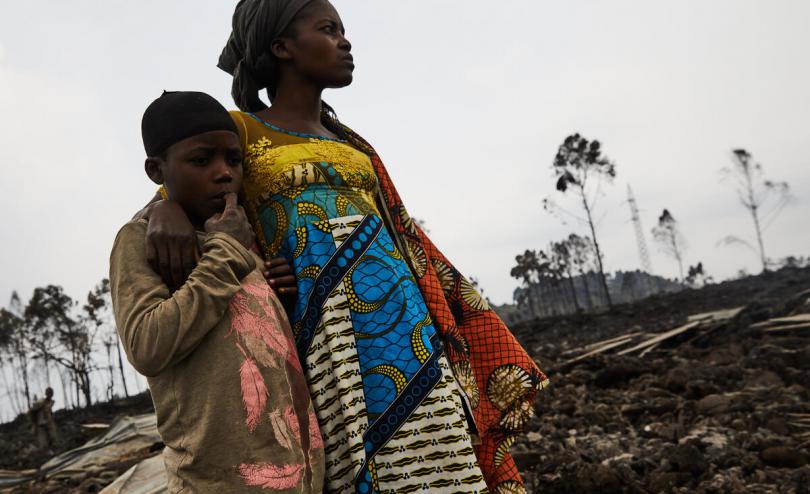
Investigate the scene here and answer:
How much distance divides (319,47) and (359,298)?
69cm

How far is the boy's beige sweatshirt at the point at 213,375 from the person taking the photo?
99 centimetres

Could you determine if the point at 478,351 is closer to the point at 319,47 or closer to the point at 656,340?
the point at 319,47

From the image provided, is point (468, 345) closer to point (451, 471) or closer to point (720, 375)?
point (451, 471)

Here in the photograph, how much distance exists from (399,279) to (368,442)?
14.9 inches

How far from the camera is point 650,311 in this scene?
16109mm

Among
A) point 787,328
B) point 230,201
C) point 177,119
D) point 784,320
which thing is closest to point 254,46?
point 177,119

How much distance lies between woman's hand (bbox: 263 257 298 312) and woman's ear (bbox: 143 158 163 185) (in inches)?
11.6

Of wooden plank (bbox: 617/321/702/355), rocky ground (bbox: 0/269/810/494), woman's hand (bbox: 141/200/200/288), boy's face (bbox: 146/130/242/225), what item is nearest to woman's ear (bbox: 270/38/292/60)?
boy's face (bbox: 146/130/242/225)

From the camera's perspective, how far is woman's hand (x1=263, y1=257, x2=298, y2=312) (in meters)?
1.32

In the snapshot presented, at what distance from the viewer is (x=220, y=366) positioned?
104 cm

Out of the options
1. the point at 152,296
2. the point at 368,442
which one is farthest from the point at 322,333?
the point at 152,296

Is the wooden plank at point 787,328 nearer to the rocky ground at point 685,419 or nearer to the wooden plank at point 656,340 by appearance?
the rocky ground at point 685,419

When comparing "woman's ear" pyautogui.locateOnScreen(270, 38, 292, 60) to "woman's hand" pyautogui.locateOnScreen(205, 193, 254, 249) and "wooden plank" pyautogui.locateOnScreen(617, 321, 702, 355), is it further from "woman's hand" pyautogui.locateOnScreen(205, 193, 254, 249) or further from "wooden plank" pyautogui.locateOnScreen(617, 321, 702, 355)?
"wooden plank" pyautogui.locateOnScreen(617, 321, 702, 355)

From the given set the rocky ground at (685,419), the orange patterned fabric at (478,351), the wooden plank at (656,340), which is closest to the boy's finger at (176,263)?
the orange patterned fabric at (478,351)
